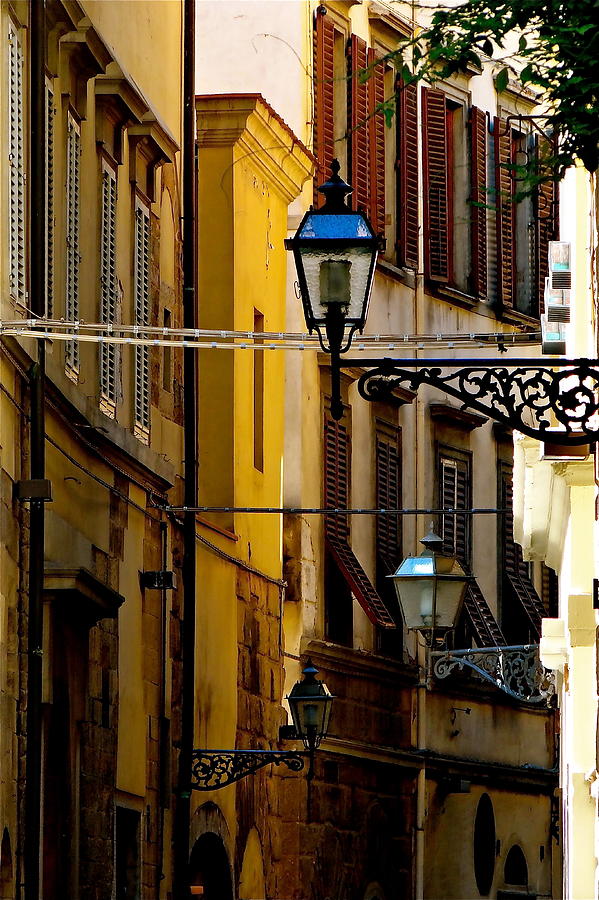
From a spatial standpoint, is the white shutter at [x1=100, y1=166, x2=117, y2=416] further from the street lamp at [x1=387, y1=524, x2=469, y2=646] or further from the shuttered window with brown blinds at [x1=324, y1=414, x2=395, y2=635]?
the shuttered window with brown blinds at [x1=324, y1=414, x2=395, y2=635]

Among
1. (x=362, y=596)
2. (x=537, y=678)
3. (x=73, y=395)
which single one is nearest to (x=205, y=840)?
(x=537, y=678)

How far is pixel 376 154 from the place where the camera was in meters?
28.1

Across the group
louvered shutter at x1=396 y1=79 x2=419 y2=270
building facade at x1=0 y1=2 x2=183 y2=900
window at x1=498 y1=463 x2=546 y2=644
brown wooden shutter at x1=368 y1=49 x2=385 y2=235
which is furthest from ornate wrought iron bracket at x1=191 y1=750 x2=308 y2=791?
window at x1=498 y1=463 x2=546 y2=644

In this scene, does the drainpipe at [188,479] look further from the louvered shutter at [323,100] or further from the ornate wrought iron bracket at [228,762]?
the louvered shutter at [323,100]

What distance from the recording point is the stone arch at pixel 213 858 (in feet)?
68.4

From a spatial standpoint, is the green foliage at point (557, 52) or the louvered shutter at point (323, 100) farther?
the louvered shutter at point (323, 100)

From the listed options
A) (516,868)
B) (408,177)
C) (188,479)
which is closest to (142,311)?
(188,479)

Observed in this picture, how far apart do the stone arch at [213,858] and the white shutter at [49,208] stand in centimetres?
697

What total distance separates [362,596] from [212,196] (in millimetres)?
5113

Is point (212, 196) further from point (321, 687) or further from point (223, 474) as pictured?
point (321, 687)

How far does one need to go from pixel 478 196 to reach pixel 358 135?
302 cm

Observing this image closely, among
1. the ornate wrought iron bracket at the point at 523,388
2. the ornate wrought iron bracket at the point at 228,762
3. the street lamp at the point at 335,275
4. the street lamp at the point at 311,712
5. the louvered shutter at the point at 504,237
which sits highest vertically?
the louvered shutter at the point at 504,237

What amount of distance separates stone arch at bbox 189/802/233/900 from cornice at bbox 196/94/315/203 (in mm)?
6531

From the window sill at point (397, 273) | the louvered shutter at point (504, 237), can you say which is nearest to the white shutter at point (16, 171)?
the window sill at point (397, 273)
